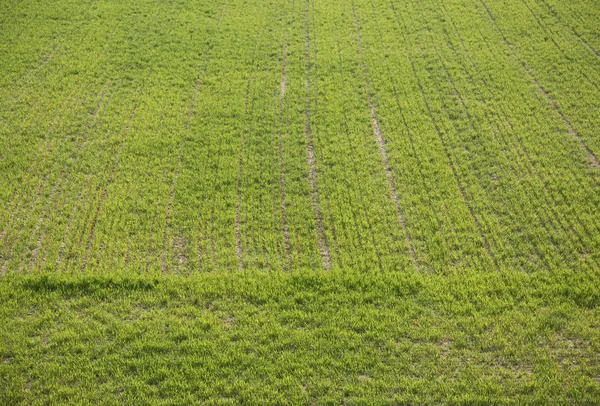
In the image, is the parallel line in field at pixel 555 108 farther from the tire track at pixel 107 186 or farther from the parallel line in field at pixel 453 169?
the tire track at pixel 107 186

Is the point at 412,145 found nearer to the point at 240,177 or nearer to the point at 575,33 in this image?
the point at 240,177

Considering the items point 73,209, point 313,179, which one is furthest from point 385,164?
point 73,209

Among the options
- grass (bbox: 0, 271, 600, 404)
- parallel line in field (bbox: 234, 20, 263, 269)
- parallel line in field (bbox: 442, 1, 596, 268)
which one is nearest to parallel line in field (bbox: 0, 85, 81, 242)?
grass (bbox: 0, 271, 600, 404)

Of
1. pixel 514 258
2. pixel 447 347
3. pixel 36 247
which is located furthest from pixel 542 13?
pixel 36 247

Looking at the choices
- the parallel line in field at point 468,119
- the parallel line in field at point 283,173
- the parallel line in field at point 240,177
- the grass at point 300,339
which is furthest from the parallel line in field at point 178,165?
the parallel line in field at point 468,119

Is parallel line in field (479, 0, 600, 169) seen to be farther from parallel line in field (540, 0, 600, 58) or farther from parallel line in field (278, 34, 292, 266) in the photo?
parallel line in field (278, 34, 292, 266)

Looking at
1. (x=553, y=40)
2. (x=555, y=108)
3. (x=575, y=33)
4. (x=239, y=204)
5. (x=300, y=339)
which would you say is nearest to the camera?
(x=300, y=339)
